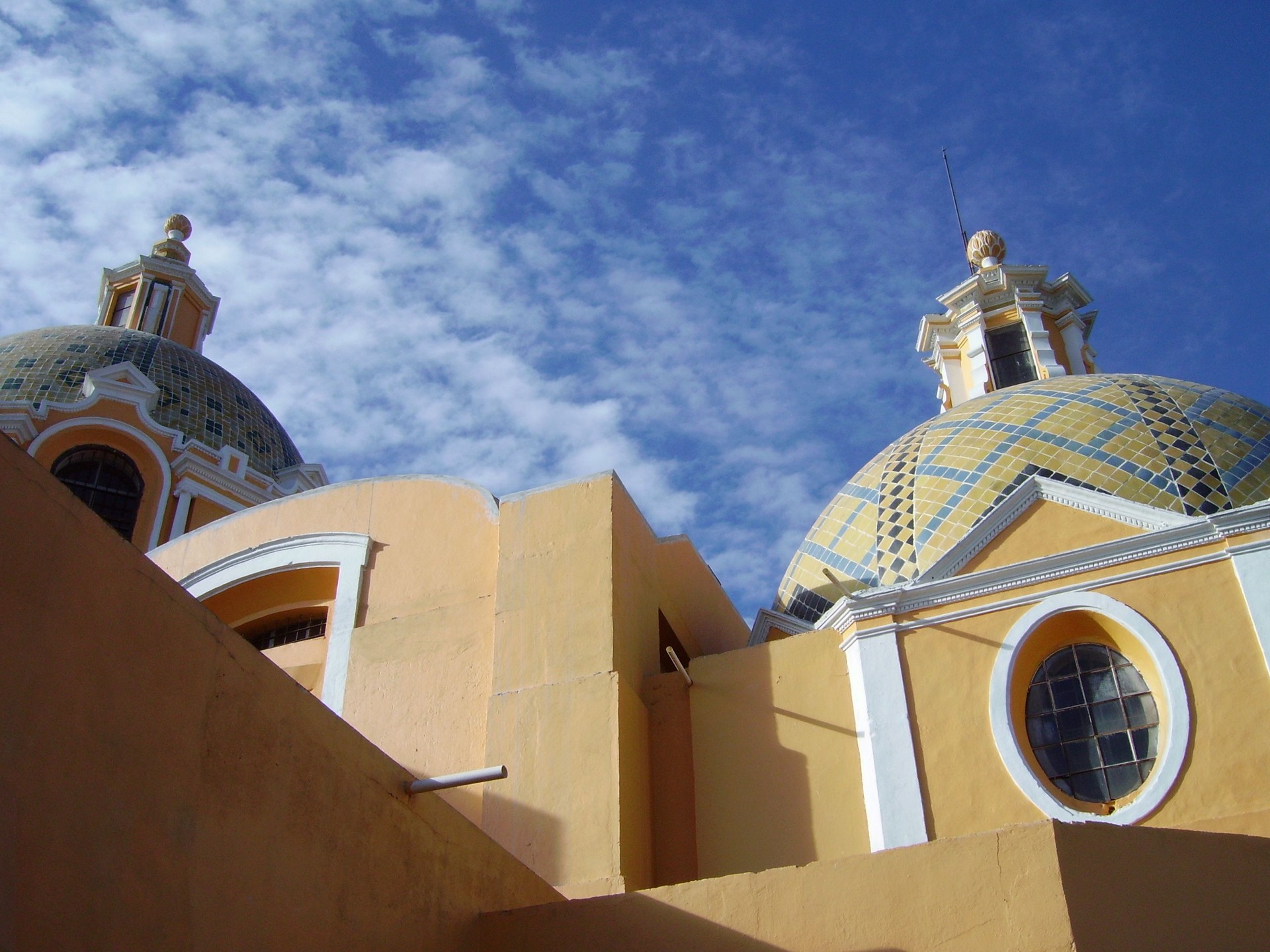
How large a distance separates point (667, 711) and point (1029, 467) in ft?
14.9

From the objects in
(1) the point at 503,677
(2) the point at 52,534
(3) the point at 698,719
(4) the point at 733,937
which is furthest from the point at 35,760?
(3) the point at 698,719

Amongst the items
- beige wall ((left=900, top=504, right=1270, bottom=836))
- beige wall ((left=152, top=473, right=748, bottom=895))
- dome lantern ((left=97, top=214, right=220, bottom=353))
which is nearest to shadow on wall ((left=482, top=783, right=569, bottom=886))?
beige wall ((left=152, top=473, right=748, bottom=895))

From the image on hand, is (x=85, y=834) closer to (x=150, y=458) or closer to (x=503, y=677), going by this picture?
(x=503, y=677)

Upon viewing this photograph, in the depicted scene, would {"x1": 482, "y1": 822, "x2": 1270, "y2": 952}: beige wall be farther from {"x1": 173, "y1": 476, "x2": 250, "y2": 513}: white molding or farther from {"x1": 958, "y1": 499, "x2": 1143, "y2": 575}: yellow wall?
{"x1": 173, "y1": 476, "x2": 250, "y2": 513}: white molding

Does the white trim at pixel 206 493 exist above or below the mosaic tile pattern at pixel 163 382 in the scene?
below

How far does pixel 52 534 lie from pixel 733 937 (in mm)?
3536

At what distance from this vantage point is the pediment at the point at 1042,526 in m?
10.5

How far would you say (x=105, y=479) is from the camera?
19156 millimetres

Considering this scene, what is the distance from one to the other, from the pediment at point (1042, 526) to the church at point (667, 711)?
0.10 ft

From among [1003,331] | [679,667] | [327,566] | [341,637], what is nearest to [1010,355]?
[1003,331]

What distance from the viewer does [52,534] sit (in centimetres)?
446

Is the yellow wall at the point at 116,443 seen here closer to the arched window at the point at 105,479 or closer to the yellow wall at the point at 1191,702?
the arched window at the point at 105,479

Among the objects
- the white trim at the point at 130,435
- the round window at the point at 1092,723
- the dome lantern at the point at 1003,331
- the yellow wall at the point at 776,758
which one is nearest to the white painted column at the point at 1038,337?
the dome lantern at the point at 1003,331

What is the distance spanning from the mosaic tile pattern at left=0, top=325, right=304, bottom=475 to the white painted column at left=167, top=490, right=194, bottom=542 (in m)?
1.17
